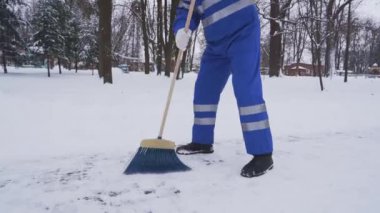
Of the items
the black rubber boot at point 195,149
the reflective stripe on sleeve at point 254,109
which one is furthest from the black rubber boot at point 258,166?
the black rubber boot at point 195,149

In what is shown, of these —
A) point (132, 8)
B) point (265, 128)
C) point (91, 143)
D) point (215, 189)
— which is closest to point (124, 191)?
point (215, 189)

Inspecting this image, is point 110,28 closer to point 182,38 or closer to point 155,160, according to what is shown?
point 182,38

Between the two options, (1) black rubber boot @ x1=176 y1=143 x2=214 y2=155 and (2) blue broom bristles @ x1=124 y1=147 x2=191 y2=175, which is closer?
(2) blue broom bristles @ x1=124 y1=147 x2=191 y2=175

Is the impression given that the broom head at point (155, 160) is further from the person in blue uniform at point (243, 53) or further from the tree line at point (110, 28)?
the tree line at point (110, 28)

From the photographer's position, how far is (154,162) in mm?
2418

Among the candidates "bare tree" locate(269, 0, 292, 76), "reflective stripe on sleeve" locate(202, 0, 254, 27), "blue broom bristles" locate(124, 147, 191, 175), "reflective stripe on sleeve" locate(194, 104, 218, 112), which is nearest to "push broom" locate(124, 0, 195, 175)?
"blue broom bristles" locate(124, 147, 191, 175)

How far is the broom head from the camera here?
7.88 ft

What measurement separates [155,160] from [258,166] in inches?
26.2

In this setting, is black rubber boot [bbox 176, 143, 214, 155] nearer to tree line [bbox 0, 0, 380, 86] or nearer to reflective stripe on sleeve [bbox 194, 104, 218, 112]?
reflective stripe on sleeve [bbox 194, 104, 218, 112]

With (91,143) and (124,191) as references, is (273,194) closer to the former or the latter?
(124,191)

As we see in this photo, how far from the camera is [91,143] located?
11.0 feet

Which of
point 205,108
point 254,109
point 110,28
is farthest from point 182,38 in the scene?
point 110,28

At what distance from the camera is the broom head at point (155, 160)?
240cm

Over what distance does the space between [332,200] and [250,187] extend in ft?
1.47
